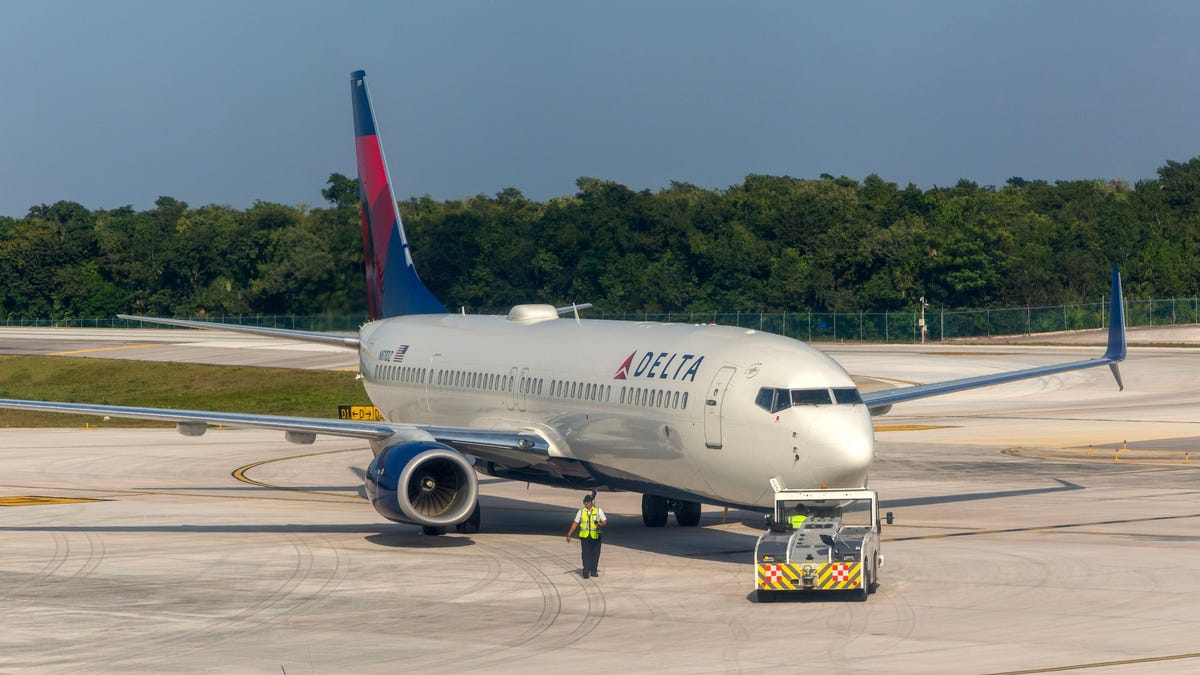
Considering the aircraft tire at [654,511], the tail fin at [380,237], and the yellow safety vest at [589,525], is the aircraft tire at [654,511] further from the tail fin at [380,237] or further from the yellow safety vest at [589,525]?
the tail fin at [380,237]

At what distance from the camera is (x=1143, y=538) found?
3444 centimetres

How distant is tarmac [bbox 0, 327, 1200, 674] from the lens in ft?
76.0

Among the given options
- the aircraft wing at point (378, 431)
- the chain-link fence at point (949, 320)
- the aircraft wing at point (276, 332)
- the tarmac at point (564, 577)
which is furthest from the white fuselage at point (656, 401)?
the chain-link fence at point (949, 320)

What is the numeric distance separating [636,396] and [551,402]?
3780 millimetres

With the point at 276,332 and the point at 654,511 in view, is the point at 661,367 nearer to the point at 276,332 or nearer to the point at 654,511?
the point at 654,511

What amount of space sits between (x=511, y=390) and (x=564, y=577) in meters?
8.96

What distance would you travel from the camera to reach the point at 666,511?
37812mm

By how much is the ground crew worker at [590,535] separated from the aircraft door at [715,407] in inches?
112

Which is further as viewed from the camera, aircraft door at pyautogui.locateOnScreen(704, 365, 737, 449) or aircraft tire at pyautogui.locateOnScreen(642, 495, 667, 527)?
aircraft tire at pyautogui.locateOnScreen(642, 495, 667, 527)

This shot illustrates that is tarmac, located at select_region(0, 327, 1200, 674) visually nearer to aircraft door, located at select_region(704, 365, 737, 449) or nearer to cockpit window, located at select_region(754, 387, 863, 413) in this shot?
aircraft door, located at select_region(704, 365, 737, 449)

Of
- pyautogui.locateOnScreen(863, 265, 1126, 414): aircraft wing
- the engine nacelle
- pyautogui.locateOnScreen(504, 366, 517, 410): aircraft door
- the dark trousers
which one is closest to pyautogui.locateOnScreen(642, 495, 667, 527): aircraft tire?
pyautogui.locateOnScreen(504, 366, 517, 410): aircraft door

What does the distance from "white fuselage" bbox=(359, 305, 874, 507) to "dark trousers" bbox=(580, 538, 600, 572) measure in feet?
9.68

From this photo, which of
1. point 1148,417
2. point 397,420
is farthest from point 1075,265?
point 397,420

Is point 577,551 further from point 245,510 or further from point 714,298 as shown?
point 714,298
